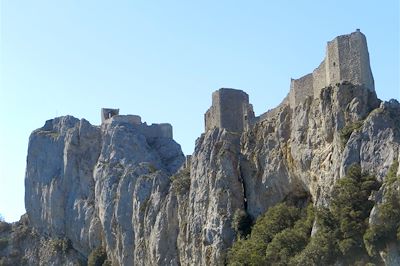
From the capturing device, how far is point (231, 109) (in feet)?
206

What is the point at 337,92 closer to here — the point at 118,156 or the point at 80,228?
the point at 118,156

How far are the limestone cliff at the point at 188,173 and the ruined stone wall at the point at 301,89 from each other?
0.40 feet

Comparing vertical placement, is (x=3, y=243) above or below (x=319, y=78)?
above

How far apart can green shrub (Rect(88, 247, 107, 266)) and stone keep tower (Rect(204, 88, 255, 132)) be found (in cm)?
1888

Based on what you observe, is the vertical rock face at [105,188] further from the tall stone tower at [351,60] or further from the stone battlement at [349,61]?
the tall stone tower at [351,60]

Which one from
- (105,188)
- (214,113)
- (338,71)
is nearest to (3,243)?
(105,188)

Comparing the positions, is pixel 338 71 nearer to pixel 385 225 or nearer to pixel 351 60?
pixel 351 60

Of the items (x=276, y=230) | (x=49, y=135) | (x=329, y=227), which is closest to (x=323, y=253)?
(x=329, y=227)

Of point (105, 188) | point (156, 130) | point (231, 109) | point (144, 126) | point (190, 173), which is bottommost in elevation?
point (190, 173)

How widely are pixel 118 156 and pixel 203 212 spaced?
19.2 metres

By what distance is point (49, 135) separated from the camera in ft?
284

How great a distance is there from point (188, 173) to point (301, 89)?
47.9 feet

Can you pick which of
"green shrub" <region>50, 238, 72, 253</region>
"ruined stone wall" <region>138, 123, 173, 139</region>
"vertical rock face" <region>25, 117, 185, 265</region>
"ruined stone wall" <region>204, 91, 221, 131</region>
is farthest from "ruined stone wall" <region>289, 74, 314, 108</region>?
"green shrub" <region>50, 238, 72, 253</region>

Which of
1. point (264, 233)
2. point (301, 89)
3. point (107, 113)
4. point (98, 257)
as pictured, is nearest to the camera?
point (264, 233)
